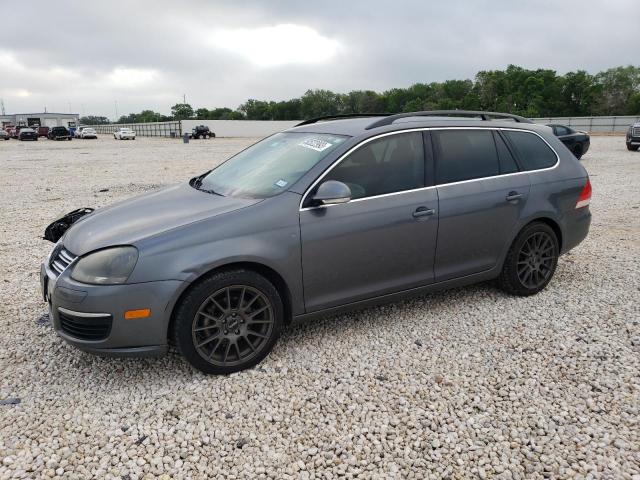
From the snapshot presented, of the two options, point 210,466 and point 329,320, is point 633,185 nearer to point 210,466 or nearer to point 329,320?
point 329,320

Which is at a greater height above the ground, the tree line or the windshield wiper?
the tree line

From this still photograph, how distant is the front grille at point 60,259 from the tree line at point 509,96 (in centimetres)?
6920

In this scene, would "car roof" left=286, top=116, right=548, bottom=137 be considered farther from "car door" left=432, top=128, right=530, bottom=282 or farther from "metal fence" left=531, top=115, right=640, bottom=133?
"metal fence" left=531, top=115, right=640, bottom=133

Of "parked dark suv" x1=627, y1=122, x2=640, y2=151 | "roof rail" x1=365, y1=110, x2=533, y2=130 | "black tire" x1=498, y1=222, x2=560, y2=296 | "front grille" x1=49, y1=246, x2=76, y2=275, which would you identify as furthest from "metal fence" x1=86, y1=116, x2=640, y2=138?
"front grille" x1=49, y1=246, x2=76, y2=275

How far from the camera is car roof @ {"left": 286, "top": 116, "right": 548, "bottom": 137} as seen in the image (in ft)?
13.0

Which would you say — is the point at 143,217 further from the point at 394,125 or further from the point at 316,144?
the point at 394,125

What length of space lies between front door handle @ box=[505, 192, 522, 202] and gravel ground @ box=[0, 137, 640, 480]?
0.94m

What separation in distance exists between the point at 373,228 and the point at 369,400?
1.22 m

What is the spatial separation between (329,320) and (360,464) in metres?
1.74

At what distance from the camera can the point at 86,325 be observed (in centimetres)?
306

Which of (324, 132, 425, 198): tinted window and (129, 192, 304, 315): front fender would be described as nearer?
(129, 192, 304, 315): front fender

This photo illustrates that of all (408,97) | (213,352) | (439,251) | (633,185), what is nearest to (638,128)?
(633,185)

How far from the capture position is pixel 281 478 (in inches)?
97.8

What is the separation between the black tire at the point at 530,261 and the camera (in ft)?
14.8
